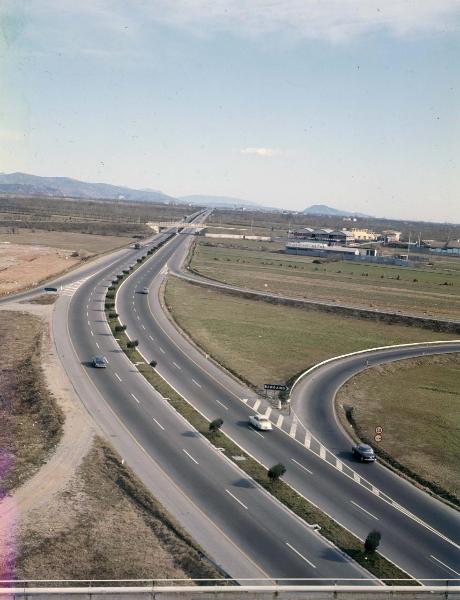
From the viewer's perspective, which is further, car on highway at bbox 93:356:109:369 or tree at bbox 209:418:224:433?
car on highway at bbox 93:356:109:369

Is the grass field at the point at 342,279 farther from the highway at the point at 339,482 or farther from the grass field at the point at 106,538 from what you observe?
the grass field at the point at 106,538

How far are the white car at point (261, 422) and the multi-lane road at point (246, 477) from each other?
0.52m

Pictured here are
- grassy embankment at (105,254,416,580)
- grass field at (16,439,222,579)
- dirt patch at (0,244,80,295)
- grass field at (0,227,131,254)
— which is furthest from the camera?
grass field at (0,227,131,254)

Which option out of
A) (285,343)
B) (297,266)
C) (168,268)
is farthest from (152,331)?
(297,266)

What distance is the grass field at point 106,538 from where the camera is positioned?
2520 cm

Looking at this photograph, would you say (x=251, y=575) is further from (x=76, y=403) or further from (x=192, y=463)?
(x=76, y=403)

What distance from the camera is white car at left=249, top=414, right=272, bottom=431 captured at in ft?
144

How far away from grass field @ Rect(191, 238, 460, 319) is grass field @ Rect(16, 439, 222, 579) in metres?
73.7

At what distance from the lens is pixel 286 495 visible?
3359 cm

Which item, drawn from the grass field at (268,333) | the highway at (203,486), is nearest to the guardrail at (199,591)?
the highway at (203,486)

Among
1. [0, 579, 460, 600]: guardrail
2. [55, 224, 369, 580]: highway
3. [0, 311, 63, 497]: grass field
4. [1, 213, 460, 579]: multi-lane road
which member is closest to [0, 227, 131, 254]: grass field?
[0, 311, 63, 497]: grass field

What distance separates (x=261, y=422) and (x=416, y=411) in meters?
15.5

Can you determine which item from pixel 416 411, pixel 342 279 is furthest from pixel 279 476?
pixel 342 279

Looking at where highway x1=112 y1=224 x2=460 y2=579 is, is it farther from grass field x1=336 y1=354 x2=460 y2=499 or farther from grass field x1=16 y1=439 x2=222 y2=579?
grass field x1=16 y1=439 x2=222 y2=579
